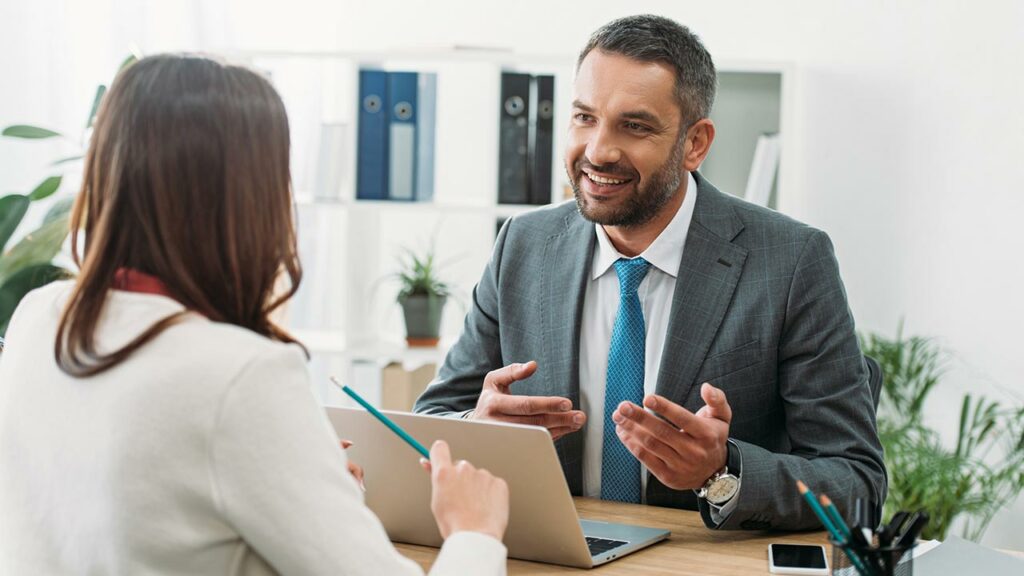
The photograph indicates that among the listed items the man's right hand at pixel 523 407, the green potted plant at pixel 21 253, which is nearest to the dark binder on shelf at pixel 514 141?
the green potted plant at pixel 21 253

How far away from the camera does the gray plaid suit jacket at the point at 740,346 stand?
1.70m

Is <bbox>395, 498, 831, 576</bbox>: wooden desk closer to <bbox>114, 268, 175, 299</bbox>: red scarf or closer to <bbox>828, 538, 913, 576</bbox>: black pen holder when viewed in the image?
<bbox>828, 538, 913, 576</bbox>: black pen holder

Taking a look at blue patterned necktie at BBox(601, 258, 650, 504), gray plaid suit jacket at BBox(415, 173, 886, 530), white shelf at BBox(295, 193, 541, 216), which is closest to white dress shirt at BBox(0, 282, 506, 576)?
gray plaid suit jacket at BBox(415, 173, 886, 530)

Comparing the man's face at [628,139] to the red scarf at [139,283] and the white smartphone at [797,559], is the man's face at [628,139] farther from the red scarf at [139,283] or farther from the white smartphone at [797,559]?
the red scarf at [139,283]

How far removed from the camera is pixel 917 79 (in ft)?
10.8

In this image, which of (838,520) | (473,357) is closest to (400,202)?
(473,357)

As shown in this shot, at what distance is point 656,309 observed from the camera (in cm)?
196

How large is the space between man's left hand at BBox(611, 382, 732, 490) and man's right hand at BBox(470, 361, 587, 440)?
0.41 ft

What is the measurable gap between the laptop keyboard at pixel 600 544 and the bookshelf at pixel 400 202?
1.79 m

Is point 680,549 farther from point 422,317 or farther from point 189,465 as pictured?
point 422,317

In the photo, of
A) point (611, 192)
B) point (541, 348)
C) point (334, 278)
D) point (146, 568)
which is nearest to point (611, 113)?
point (611, 192)

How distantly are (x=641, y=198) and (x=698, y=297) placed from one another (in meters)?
0.20

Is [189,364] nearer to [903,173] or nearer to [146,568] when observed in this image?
[146,568]

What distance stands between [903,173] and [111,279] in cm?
275
